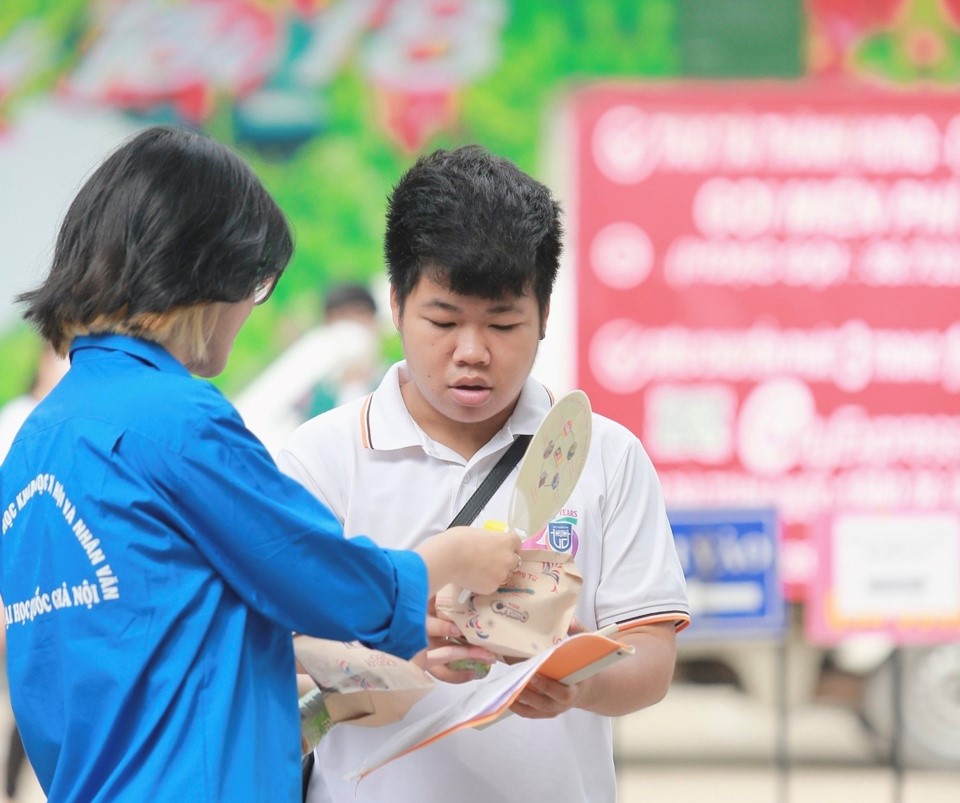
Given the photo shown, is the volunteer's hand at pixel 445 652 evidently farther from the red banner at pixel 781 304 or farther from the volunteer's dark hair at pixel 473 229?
the red banner at pixel 781 304

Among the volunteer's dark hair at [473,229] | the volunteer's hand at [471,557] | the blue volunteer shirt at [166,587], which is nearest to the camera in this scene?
the blue volunteer shirt at [166,587]

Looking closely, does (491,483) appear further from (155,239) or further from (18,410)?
(18,410)

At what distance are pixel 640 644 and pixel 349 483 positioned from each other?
0.45m

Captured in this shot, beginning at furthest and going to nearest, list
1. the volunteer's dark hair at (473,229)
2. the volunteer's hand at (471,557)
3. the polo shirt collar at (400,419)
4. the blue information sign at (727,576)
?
the blue information sign at (727,576)
the polo shirt collar at (400,419)
the volunteer's dark hair at (473,229)
the volunteer's hand at (471,557)

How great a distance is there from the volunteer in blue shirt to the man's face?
1.00 ft

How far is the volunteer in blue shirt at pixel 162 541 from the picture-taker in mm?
1390

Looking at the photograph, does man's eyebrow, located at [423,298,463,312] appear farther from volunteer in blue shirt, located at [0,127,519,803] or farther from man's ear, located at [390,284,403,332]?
volunteer in blue shirt, located at [0,127,519,803]

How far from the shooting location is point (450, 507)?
184 cm

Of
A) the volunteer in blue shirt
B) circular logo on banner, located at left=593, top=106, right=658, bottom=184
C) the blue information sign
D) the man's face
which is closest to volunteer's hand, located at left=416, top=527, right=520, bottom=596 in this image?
the volunteer in blue shirt

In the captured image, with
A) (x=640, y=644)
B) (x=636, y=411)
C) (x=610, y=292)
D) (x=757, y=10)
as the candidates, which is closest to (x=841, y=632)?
(x=636, y=411)

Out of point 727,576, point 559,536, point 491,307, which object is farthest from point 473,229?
point 727,576

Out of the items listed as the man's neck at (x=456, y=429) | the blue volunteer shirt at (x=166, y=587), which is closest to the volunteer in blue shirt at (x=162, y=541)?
the blue volunteer shirt at (x=166, y=587)

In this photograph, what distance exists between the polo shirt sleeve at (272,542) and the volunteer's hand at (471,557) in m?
0.09

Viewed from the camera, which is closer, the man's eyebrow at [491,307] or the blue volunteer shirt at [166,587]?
the blue volunteer shirt at [166,587]
